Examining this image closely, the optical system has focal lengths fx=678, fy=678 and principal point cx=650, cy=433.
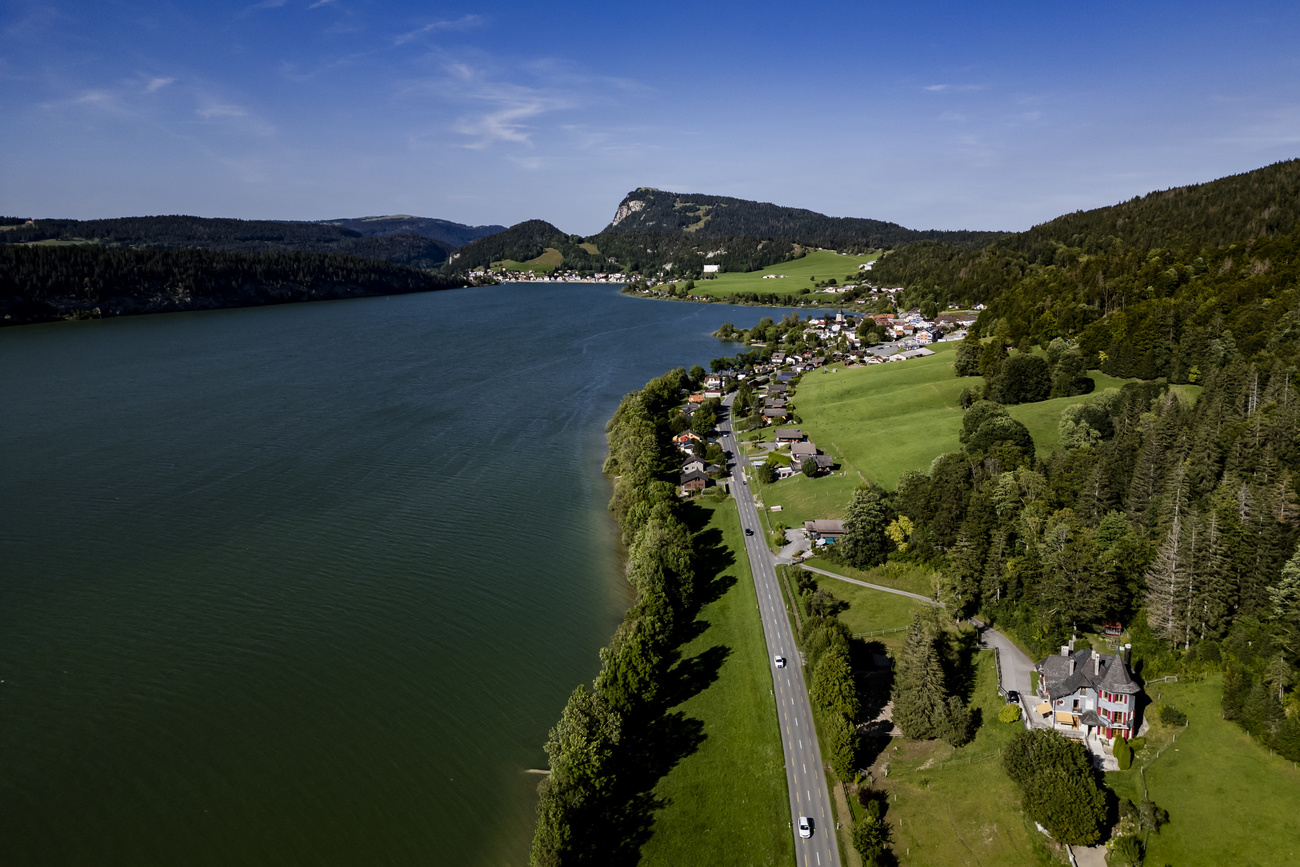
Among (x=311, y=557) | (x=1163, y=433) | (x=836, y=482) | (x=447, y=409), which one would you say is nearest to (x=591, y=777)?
(x=311, y=557)

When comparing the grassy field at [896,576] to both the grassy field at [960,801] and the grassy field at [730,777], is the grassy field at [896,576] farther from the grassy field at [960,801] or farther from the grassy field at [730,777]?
the grassy field at [960,801]

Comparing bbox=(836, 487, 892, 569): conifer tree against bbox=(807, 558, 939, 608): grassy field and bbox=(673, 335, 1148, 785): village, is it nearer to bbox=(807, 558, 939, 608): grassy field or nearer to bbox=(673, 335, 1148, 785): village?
bbox=(807, 558, 939, 608): grassy field

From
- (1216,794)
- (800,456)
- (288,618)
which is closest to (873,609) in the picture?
(1216,794)

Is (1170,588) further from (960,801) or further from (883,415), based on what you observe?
(883,415)

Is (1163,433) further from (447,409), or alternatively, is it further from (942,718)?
(447,409)

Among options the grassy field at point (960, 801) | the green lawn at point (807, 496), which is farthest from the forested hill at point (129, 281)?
the grassy field at point (960, 801)

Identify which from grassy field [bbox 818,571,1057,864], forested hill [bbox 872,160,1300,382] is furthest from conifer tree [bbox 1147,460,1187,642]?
forested hill [bbox 872,160,1300,382]
